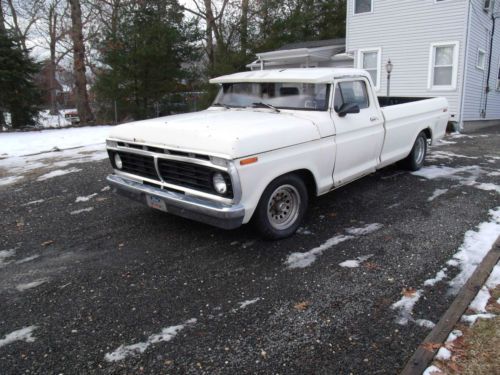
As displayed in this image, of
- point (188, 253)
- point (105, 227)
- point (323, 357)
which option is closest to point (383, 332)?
point (323, 357)

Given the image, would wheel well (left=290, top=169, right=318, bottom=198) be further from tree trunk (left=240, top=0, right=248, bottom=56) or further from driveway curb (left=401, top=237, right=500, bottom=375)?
tree trunk (left=240, top=0, right=248, bottom=56)

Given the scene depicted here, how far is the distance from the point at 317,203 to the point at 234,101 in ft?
5.95

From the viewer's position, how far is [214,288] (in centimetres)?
358

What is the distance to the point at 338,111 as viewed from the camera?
4969 millimetres

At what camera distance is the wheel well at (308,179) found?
460 centimetres

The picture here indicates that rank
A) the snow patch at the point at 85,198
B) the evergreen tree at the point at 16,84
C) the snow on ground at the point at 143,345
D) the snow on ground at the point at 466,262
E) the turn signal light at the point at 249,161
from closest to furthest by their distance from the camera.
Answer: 1. the snow on ground at the point at 143,345
2. the snow on ground at the point at 466,262
3. the turn signal light at the point at 249,161
4. the snow patch at the point at 85,198
5. the evergreen tree at the point at 16,84

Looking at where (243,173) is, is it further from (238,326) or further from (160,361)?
(160,361)

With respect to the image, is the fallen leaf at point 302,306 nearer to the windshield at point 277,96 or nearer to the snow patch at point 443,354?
the snow patch at point 443,354

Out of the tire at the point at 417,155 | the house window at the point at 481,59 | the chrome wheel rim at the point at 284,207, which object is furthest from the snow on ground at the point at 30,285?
the house window at the point at 481,59

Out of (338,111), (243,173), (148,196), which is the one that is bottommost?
(148,196)

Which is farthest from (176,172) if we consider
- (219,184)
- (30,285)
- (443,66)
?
(443,66)

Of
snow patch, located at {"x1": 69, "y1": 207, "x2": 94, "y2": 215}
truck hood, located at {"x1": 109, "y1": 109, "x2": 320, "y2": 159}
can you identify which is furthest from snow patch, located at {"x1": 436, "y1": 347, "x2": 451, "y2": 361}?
snow patch, located at {"x1": 69, "y1": 207, "x2": 94, "y2": 215}

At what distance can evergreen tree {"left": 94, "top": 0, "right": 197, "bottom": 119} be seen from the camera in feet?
52.7

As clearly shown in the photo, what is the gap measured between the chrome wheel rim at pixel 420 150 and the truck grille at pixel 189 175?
15.6 ft
